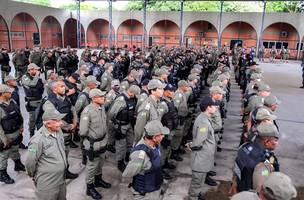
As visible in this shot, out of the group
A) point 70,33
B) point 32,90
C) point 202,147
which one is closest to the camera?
point 202,147

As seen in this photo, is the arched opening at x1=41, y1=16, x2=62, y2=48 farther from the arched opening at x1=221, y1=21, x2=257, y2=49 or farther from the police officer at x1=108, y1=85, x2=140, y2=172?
the police officer at x1=108, y1=85, x2=140, y2=172

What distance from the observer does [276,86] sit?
15117 millimetres

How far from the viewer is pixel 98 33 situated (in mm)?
37000

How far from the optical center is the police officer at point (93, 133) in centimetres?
456

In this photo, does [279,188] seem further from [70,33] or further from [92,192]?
[70,33]

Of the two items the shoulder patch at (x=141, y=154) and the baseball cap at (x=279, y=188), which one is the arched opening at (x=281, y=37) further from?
the baseball cap at (x=279, y=188)

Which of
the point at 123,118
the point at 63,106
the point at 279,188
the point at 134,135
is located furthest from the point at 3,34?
the point at 279,188

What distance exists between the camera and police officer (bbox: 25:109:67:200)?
11.1 ft

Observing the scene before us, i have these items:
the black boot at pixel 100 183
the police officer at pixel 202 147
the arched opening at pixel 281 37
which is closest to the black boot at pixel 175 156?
the black boot at pixel 100 183

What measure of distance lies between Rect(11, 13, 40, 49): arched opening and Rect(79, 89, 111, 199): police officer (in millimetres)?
27261

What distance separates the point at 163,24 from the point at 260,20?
10.8 meters

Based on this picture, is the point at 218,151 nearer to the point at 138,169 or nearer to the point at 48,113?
the point at 138,169

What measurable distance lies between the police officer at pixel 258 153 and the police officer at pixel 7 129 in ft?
12.2

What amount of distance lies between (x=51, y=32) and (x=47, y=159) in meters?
33.2
